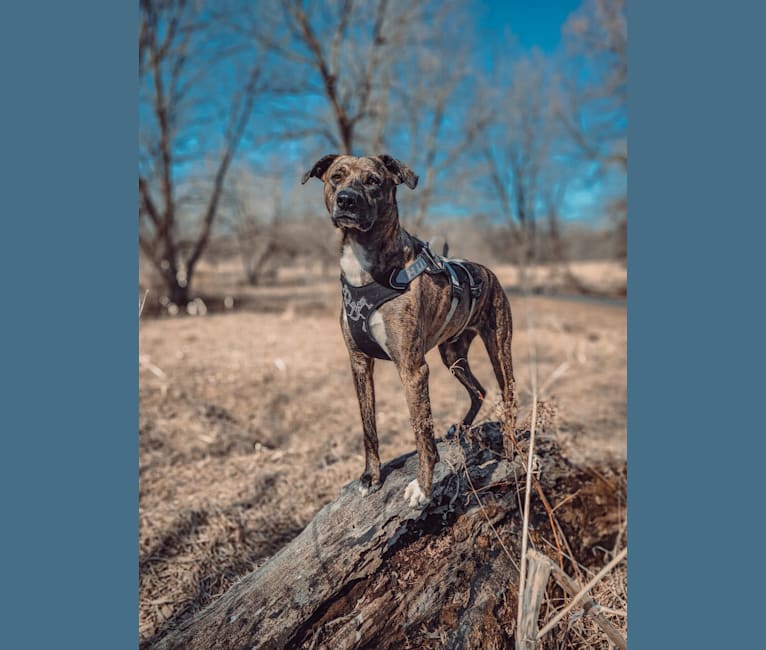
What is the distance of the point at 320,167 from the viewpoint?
1.78 meters

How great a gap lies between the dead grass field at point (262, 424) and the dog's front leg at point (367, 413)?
46 cm

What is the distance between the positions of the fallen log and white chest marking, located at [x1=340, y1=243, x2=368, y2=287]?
26.4 inches

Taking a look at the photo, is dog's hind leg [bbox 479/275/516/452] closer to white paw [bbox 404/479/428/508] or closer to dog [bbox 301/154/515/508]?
dog [bbox 301/154/515/508]

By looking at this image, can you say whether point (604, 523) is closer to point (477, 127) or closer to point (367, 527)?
point (367, 527)

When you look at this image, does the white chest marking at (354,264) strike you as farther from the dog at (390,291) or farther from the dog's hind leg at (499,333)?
the dog's hind leg at (499,333)

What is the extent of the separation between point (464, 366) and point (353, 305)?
26.4 inches

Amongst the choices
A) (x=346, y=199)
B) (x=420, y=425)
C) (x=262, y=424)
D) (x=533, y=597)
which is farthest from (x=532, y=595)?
(x=262, y=424)

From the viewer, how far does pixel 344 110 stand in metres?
5.70

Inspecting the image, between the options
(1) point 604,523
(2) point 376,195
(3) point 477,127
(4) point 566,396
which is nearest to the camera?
(2) point 376,195

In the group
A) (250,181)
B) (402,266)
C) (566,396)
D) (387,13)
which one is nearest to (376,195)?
(402,266)

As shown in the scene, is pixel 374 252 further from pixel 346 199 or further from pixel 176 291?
pixel 176 291

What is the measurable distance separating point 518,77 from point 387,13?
103 inches

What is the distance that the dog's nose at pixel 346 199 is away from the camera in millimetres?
1534

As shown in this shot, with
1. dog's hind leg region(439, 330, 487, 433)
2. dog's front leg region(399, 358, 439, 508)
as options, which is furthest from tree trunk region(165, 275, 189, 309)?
dog's front leg region(399, 358, 439, 508)
